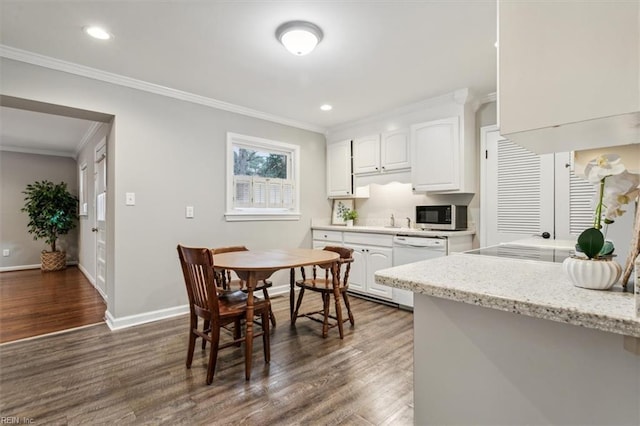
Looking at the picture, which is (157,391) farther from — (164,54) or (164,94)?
(164,94)

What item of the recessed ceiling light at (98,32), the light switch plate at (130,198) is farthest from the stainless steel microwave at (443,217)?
the recessed ceiling light at (98,32)

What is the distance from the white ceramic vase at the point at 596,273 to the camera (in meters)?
0.79

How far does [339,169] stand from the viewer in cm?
459

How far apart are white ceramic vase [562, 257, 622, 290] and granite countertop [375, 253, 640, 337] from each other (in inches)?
0.8

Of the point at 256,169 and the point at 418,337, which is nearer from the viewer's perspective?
the point at 418,337

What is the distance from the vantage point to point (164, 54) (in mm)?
2531

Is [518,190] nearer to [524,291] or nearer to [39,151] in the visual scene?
[524,291]

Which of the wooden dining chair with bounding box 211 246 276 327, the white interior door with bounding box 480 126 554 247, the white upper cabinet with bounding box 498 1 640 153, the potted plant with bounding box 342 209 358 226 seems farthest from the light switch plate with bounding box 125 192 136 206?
the white interior door with bounding box 480 126 554 247

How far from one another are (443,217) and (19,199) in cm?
779

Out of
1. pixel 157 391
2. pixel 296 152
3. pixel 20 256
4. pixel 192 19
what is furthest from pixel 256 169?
pixel 20 256

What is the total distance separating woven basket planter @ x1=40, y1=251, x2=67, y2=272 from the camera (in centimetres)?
600

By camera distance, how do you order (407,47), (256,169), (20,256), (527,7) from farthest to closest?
(20,256)
(256,169)
(407,47)
(527,7)

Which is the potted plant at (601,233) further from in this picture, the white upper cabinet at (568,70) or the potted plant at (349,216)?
the potted plant at (349,216)

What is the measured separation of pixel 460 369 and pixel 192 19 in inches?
96.4
